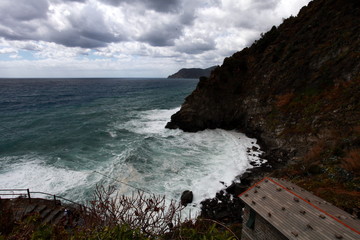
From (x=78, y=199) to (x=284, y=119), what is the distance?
97.3 ft

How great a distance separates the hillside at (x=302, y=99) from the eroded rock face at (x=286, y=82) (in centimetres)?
13

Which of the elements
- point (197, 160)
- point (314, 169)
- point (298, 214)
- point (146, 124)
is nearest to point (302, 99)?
point (314, 169)

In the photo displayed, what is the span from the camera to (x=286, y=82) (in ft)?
110

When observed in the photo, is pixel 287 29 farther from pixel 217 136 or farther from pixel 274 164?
pixel 274 164

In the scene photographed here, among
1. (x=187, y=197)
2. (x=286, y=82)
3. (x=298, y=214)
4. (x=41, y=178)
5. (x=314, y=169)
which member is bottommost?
(x=41, y=178)

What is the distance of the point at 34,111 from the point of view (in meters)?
57.2

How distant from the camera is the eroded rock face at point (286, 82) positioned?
25.5 metres

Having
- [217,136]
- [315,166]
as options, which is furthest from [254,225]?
[217,136]

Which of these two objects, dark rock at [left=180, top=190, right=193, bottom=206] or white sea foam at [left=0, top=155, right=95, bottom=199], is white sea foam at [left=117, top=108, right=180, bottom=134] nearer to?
white sea foam at [left=0, top=155, right=95, bottom=199]

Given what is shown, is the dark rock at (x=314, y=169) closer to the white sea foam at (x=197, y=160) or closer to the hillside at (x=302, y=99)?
the hillside at (x=302, y=99)

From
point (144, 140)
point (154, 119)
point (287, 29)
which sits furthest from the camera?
Result: point (154, 119)

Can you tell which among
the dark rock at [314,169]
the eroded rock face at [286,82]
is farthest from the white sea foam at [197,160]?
the dark rock at [314,169]

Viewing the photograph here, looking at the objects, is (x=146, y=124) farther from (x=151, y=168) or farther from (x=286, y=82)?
(x=286, y=82)

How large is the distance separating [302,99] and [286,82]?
5742 millimetres
